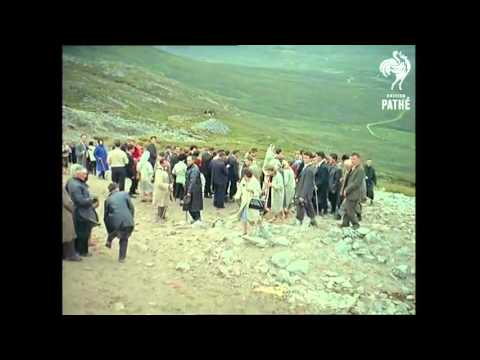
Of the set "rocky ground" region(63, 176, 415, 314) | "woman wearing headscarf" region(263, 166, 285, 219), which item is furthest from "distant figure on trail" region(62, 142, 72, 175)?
"woman wearing headscarf" region(263, 166, 285, 219)

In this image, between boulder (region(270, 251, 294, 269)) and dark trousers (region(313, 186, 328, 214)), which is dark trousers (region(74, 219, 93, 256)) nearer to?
boulder (region(270, 251, 294, 269))

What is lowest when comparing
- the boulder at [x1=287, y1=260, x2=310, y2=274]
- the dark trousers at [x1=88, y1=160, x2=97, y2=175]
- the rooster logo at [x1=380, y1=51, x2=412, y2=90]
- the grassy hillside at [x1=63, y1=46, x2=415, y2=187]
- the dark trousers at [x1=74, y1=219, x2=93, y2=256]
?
the boulder at [x1=287, y1=260, x2=310, y2=274]

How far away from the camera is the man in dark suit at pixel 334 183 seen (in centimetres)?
809

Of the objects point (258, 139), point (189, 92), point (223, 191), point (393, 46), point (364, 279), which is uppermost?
point (393, 46)

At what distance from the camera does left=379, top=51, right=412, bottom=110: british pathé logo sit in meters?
7.94

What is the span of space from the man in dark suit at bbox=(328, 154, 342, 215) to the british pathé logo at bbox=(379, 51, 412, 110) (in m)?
0.89

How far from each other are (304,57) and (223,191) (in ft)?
6.29

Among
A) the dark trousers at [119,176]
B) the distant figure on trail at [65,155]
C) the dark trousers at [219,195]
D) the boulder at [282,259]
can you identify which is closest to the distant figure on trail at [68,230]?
the distant figure on trail at [65,155]

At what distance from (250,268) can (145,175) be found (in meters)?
1.70

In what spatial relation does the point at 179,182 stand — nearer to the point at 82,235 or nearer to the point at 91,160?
the point at 91,160

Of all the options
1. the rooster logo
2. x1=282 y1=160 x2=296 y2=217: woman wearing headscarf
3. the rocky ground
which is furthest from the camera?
x1=282 y1=160 x2=296 y2=217: woman wearing headscarf

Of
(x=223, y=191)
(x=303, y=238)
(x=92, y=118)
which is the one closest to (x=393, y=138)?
→ (x=303, y=238)
